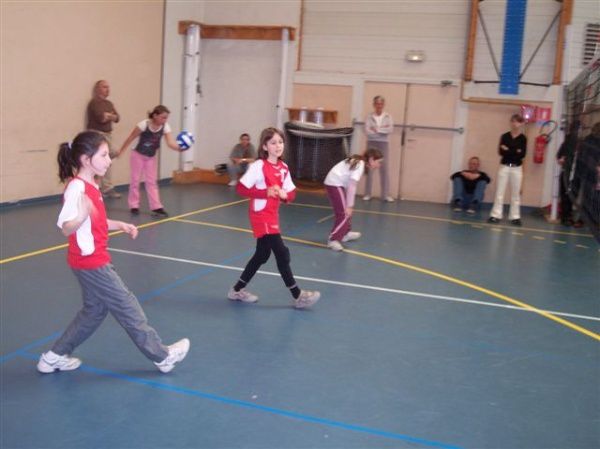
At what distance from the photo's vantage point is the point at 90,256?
12.7 feet

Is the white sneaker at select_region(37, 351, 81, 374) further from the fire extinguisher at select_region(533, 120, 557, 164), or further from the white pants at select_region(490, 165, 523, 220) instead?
the fire extinguisher at select_region(533, 120, 557, 164)

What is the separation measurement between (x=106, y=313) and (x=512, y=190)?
8658 millimetres

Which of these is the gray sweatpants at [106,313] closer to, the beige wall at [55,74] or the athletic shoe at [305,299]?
the athletic shoe at [305,299]

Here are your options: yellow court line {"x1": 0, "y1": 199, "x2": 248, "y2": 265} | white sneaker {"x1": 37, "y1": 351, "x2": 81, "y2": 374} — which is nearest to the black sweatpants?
white sneaker {"x1": 37, "y1": 351, "x2": 81, "y2": 374}

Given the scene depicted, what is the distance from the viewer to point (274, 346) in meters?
4.84

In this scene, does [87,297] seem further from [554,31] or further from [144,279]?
[554,31]

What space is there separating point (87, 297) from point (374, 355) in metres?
2.05

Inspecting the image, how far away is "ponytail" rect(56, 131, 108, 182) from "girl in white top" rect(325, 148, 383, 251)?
14.7 ft

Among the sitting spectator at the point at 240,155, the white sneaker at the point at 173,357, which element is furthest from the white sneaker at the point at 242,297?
the sitting spectator at the point at 240,155

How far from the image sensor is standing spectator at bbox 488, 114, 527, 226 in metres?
11.0

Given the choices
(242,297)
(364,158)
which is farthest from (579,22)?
(242,297)

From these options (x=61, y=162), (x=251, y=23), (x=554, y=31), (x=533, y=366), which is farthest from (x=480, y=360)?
(x=251, y=23)

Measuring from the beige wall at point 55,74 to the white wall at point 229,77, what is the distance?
1368 millimetres

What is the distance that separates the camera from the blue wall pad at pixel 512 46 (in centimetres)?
1270
